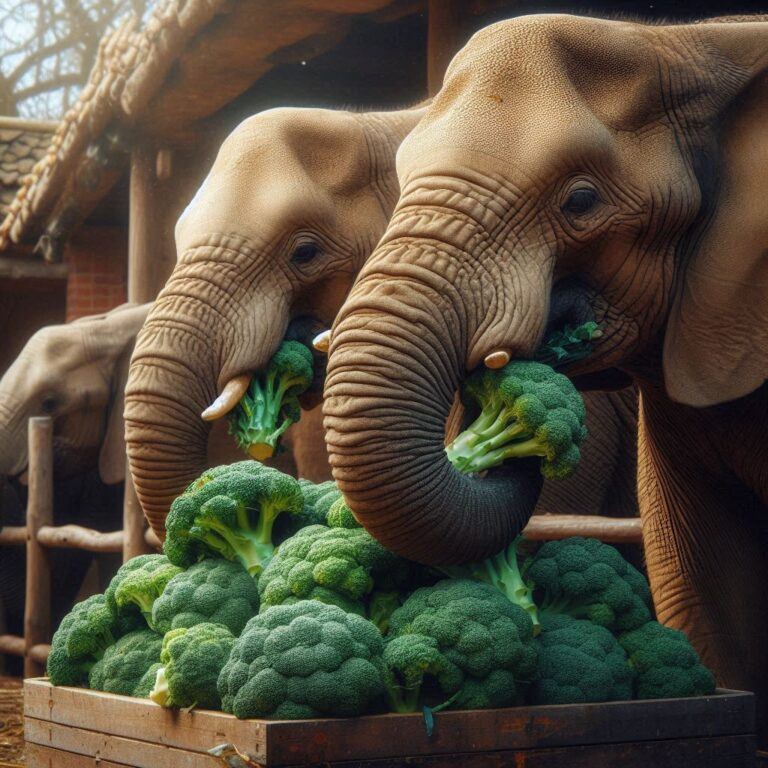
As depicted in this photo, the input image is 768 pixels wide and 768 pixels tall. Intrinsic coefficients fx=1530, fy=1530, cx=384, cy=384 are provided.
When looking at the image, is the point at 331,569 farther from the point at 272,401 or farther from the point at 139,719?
the point at 272,401

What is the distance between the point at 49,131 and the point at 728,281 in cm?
970

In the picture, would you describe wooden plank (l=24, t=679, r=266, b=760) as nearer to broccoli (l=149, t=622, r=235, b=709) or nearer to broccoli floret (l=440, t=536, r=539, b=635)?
broccoli (l=149, t=622, r=235, b=709)

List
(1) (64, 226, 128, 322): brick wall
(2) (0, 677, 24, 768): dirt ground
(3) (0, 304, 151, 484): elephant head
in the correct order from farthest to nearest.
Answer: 1. (1) (64, 226, 128, 322): brick wall
2. (3) (0, 304, 151, 484): elephant head
3. (2) (0, 677, 24, 768): dirt ground

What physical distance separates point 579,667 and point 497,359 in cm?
71

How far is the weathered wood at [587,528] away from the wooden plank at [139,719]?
2.04 meters

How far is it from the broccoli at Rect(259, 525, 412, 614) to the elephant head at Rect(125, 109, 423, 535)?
45.5 inches

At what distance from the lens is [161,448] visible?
4.71 m

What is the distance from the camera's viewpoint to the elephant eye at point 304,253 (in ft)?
16.8

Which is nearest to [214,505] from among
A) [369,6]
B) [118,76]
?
[369,6]

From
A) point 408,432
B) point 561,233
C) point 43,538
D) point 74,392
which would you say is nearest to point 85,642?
point 408,432

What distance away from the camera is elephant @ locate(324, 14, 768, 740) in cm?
341

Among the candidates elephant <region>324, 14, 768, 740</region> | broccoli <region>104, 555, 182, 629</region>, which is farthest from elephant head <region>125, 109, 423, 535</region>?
elephant <region>324, 14, 768, 740</region>

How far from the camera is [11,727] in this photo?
6.80 meters

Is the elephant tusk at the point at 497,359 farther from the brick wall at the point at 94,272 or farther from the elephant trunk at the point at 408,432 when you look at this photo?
the brick wall at the point at 94,272
